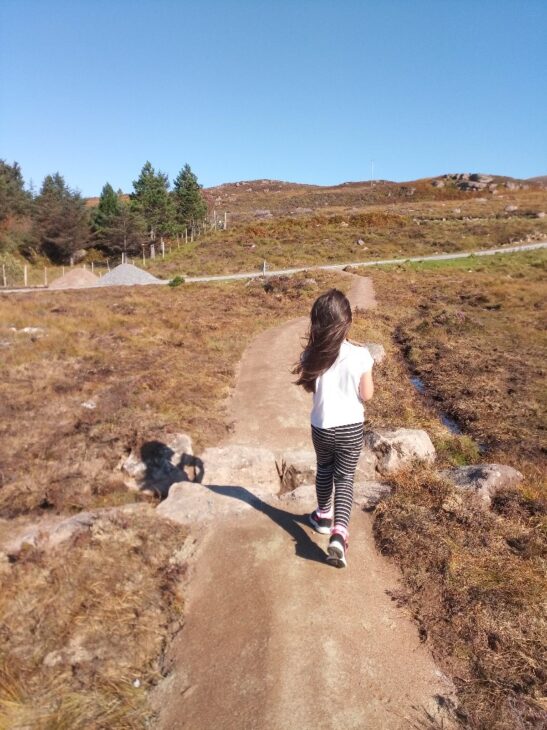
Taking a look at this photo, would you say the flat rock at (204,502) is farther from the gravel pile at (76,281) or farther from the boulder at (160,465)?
the gravel pile at (76,281)

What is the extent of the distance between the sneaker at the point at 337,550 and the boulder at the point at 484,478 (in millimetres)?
2651

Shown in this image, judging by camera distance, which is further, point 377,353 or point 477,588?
point 377,353

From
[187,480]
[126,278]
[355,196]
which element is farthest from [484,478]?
[355,196]

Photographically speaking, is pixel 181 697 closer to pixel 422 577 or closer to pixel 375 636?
pixel 375 636

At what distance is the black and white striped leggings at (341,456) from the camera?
4172 millimetres

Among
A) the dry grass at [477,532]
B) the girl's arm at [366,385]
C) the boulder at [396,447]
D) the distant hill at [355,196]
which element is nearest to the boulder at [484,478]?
the dry grass at [477,532]

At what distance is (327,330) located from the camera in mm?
4035

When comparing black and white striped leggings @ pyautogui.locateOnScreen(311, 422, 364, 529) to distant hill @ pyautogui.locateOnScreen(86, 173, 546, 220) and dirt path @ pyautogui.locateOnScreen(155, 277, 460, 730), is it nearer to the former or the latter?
dirt path @ pyautogui.locateOnScreen(155, 277, 460, 730)

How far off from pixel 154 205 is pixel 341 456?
194ft

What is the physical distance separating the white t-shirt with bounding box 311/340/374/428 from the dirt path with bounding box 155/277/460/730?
134cm

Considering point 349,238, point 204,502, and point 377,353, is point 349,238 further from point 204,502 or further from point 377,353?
point 204,502

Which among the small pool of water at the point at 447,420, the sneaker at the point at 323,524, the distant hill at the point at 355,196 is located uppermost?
the distant hill at the point at 355,196

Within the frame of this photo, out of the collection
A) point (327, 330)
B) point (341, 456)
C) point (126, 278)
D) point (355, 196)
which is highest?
point (355, 196)

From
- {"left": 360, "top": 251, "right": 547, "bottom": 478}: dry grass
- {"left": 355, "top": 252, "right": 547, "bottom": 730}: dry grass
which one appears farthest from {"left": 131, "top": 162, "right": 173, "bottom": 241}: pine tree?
{"left": 355, "top": 252, "right": 547, "bottom": 730}: dry grass
